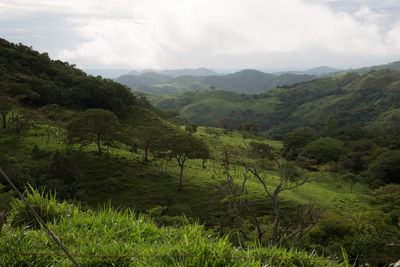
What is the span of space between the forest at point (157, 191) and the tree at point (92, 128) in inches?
6.2

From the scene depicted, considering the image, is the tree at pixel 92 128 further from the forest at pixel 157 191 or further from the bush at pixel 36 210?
the bush at pixel 36 210

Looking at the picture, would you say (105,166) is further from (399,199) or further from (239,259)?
(399,199)

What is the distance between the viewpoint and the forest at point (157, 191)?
4145 mm

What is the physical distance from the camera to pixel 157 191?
119ft

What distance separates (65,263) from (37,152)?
128 feet

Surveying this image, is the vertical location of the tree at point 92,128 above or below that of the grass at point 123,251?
below

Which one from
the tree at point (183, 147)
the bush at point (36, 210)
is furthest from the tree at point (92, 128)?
the bush at point (36, 210)

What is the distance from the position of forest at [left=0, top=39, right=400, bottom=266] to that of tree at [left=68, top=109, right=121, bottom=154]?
0.16 meters

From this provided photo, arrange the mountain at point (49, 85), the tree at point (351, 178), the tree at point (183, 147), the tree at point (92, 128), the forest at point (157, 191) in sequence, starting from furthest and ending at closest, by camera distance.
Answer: the mountain at point (49, 85) < the tree at point (351, 178) < the tree at point (92, 128) < the tree at point (183, 147) < the forest at point (157, 191)

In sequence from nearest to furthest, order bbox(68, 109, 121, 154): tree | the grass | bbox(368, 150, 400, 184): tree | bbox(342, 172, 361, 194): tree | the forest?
the grass < the forest < bbox(68, 109, 121, 154): tree < bbox(342, 172, 361, 194): tree < bbox(368, 150, 400, 184): tree

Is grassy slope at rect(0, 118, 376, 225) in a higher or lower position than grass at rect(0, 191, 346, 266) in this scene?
lower

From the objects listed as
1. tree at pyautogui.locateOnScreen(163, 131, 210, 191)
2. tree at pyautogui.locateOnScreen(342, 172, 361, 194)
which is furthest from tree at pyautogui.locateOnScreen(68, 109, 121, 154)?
tree at pyautogui.locateOnScreen(342, 172, 361, 194)

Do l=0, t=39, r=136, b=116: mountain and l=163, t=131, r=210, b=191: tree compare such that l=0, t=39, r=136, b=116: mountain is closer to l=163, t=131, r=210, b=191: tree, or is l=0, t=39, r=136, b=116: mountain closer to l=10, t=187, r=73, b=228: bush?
l=163, t=131, r=210, b=191: tree

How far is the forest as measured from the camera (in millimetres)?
4145
